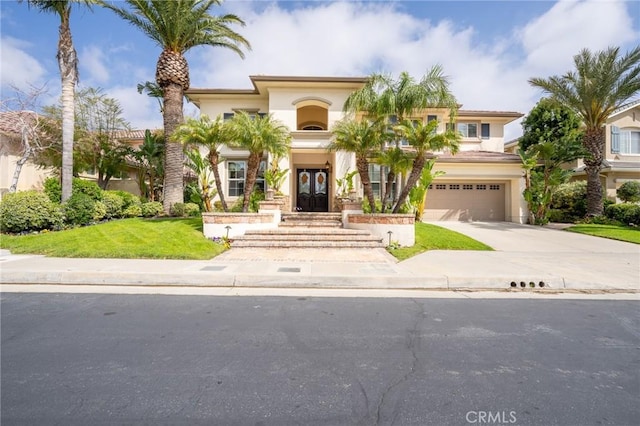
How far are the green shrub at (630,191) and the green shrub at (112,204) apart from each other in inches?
1152

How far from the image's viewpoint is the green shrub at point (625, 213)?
16.9 metres

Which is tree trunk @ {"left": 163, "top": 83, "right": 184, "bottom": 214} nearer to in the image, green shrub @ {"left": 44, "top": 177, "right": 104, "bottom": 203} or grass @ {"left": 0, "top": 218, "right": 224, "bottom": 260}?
green shrub @ {"left": 44, "top": 177, "right": 104, "bottom": 203}

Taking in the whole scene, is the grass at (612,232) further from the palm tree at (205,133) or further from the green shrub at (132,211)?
the green shrub at (132,211)

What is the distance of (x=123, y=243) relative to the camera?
10.3 m

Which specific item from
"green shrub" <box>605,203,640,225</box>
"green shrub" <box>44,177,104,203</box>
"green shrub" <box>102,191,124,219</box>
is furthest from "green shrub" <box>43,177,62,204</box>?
"green shrub" <box>605,203,640,225</box>

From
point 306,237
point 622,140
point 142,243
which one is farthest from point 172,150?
point 622,140

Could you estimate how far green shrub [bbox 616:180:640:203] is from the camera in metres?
19.5

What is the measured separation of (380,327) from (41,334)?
4548 mm

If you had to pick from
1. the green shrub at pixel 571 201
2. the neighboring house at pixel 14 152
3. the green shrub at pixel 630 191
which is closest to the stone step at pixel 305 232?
the neighboring house at pixel 14 152

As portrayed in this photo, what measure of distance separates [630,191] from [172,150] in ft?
88.0

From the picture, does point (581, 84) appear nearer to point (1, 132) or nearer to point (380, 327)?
point (380, 327)

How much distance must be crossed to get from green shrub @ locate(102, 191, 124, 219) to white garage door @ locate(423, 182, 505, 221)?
54.9 ft

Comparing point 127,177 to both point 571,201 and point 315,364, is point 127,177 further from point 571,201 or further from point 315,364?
point 571,201

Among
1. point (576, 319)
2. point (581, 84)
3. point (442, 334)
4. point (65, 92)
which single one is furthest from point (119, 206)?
point (581, 84)
